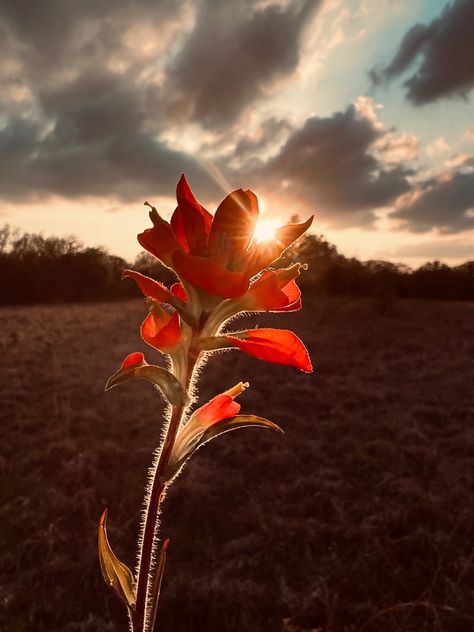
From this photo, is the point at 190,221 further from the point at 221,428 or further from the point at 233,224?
the point at 221,428

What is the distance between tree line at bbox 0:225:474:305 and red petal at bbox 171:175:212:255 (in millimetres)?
12848

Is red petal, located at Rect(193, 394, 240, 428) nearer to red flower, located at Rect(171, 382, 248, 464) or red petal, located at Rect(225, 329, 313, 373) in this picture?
red flower, located at Rect(171, 382, 248, 464)

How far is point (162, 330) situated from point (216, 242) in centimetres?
19

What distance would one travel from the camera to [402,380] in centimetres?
1086

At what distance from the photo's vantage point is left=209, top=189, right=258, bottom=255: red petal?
0.88 meters

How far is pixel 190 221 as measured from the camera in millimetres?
911

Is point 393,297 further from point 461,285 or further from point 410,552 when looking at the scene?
point 410,552

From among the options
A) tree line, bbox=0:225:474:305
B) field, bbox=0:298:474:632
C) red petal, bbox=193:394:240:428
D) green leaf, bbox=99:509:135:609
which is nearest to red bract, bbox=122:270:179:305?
red petal, bbox=193:394:240:428

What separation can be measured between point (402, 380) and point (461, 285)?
13.7m

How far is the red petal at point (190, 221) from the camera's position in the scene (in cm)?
90

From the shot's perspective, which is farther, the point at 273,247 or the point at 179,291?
the point at 179,291

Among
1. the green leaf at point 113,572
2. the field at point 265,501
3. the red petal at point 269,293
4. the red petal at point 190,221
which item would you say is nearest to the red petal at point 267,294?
the red petal at point 269,293

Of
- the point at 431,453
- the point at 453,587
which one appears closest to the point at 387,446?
the point at 431,453

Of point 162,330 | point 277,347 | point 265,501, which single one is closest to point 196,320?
point 162,330
